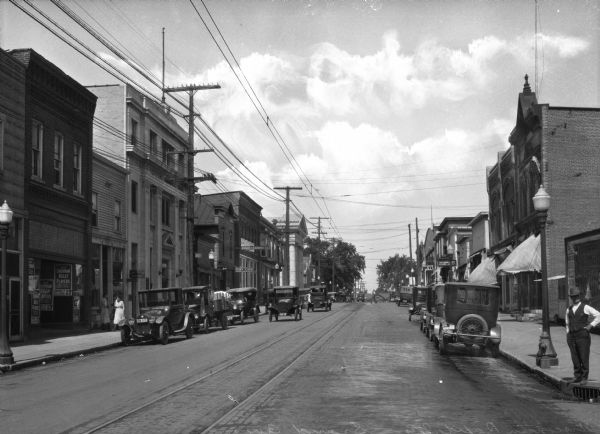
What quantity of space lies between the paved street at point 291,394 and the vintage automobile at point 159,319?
426 cm

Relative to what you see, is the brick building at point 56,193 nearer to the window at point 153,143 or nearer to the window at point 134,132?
the window at point 134,132

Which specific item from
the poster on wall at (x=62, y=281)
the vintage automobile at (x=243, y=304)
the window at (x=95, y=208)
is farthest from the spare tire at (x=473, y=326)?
the vintage automobile at (x=243, y=304)

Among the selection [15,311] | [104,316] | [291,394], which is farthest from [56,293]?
[291,394]

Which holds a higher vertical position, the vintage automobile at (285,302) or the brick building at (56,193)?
the brick building at (56,193)

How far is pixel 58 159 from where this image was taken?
2903 centimetres

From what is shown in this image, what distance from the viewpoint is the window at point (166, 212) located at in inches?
1798

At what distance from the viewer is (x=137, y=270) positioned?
38469 millimetres

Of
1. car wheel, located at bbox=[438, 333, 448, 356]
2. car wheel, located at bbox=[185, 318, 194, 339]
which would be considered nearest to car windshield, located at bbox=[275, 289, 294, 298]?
car wheel, located at bbox=[185, 318, 194, 339]

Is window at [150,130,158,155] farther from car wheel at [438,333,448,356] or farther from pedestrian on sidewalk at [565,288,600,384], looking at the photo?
pedestrian on sidewalk at [565,288,600,384]

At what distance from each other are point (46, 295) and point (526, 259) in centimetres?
2128

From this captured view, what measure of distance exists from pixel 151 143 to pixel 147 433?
35065 millimetres

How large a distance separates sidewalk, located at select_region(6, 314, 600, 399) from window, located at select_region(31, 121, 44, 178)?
623 cm

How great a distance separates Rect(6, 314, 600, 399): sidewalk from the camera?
14442mm

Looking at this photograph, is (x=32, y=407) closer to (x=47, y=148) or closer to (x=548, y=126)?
(x=47, y=148)
